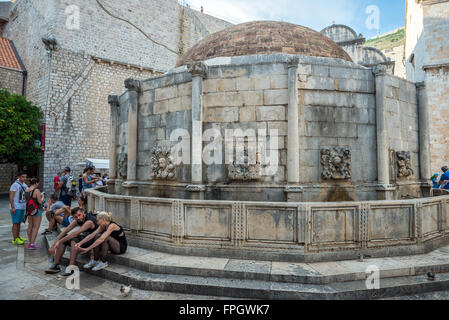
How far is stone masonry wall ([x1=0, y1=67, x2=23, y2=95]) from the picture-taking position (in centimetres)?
2455

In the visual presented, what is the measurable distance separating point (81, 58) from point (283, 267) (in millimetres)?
25778

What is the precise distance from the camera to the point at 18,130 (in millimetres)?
20547

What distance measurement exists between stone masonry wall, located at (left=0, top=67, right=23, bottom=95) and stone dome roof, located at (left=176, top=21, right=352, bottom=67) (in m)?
23.4

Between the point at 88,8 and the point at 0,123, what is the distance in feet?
41.6

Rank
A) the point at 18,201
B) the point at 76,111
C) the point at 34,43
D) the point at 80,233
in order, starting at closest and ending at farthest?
the point at 80,233 < the point at 18,201 < the point at 76,111 < the point at 34,43

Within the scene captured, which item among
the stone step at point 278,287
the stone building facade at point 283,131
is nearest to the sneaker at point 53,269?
the stone step at point 278,287

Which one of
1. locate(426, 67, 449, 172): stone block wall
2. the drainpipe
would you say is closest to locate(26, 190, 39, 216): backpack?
locate(426, 67, 449, 172): stone block wall

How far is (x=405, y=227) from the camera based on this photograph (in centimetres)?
546

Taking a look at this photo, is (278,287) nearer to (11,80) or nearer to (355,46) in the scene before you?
(355,46)

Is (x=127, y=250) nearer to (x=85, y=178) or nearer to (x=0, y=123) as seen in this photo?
(x=85, y=178)

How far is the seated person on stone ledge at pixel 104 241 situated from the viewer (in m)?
5.03

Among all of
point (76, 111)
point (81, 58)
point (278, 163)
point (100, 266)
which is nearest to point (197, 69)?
point (278, 163)

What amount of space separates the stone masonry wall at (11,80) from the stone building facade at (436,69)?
107 feet

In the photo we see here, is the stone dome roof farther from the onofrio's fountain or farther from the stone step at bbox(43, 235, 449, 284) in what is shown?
the stone step at bbox(43, 235, 449, 284)
